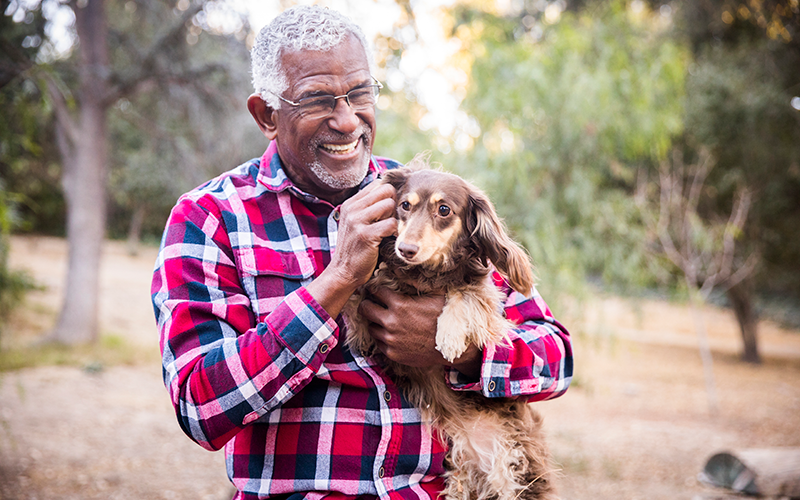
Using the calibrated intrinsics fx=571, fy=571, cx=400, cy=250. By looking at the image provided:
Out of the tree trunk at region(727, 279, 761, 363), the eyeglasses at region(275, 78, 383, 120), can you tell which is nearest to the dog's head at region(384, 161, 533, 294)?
the eyeglasses at region(275, 78, 383, 120)

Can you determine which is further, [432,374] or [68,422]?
[68,422]

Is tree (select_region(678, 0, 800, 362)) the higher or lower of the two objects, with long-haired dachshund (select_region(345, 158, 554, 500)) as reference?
higher

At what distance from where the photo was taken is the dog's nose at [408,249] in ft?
6.31

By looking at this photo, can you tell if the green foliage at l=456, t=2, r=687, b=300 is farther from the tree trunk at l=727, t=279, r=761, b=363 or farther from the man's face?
the tree trunk at l=727, t=279, r=761, b=363

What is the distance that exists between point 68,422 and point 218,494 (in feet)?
9.89

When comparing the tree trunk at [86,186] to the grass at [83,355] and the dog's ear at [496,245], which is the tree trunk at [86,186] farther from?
the dog's ear at [496,245]

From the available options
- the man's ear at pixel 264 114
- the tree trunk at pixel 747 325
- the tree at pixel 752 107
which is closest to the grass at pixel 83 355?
the man's ear at pixel 264 114

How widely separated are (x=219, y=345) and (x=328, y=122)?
930mm

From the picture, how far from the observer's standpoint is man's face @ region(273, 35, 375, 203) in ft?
7.04

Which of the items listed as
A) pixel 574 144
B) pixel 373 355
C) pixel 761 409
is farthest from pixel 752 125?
pixel 373 355

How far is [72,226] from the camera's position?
11797mm

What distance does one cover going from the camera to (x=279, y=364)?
5.57ft

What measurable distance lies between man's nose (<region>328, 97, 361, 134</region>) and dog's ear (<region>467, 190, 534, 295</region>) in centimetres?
55

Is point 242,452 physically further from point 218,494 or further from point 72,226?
point 72,226
